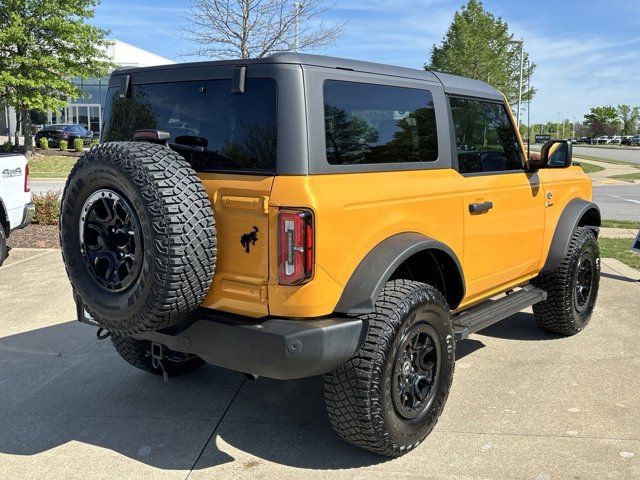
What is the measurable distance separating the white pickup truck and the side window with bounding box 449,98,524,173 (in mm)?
6051

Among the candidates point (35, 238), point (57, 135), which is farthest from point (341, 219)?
point (57, 135)

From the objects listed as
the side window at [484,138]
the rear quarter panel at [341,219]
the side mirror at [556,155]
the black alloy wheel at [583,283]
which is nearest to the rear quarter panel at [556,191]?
the side mirror at [556,155]

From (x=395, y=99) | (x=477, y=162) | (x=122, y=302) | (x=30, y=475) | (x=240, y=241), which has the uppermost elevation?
(x=395, y=99)

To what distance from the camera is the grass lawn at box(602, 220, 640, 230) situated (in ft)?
37.9

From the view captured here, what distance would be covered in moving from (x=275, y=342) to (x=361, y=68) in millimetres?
1509

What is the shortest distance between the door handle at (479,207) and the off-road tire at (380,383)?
0.74m

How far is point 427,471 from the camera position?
3172mm

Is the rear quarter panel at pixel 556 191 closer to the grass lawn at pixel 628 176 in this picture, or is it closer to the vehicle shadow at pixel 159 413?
the vehicle shadow at pixel 159 413

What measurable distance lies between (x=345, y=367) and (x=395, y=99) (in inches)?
59.7

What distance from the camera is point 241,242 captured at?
2.92 metres

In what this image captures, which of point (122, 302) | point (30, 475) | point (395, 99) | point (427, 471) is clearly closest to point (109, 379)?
point (30, 475)

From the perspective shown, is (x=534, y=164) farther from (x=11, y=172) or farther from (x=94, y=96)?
(x=94, y=96)

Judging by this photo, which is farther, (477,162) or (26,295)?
(26,295)

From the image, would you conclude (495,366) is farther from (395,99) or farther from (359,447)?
(395,99)
